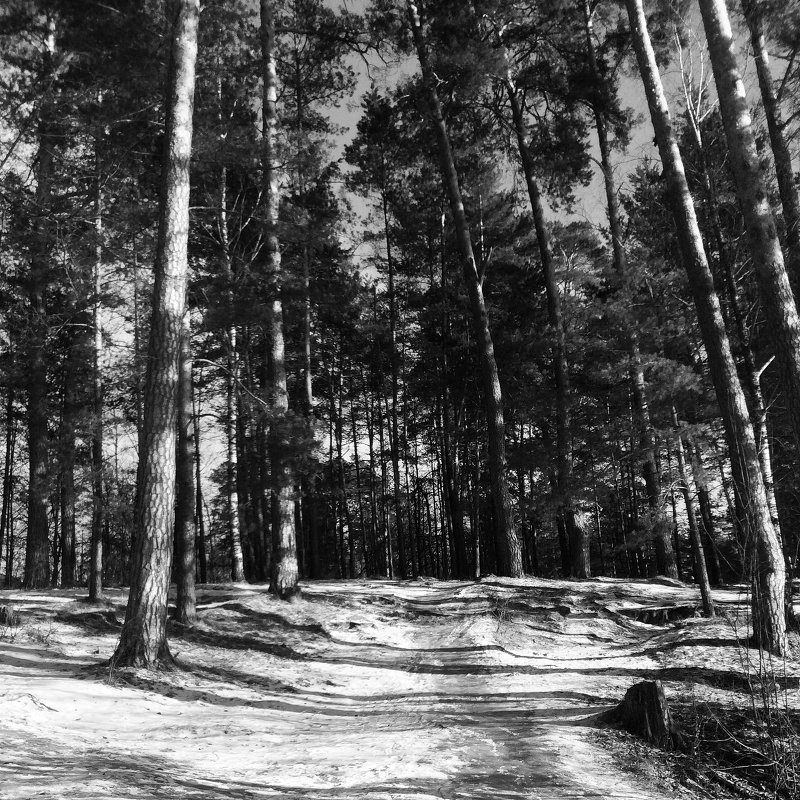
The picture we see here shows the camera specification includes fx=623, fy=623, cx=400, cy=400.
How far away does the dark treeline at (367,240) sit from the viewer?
26.3 feet

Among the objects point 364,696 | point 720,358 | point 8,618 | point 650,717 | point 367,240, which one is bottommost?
point 364,696

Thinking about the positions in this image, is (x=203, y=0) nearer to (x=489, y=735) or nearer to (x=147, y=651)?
(x=147, y=651)

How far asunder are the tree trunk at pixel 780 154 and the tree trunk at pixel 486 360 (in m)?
6.11

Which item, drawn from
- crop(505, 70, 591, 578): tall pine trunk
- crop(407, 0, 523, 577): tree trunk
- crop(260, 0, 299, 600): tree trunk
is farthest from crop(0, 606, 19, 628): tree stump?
crop(505, 70, 591, 578): tall pine trunk

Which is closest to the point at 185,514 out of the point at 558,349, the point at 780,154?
the point at 558,349

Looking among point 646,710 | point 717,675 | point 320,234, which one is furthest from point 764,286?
point 320,234

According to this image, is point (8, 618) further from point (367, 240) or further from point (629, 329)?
point (367, 240)

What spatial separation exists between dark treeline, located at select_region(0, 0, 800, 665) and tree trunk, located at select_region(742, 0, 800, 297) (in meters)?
0.07

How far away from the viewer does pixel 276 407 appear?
10.9 meters

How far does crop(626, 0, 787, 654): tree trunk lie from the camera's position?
24.2 ft

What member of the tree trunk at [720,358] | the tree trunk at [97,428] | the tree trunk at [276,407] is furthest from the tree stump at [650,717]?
the tree trunk at [97,428]

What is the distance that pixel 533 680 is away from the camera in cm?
706

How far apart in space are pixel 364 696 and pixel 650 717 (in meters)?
3.27

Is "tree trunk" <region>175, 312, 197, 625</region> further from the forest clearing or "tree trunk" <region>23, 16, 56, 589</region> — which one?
"tree trunk" <region>23, 16, 56, 589</region>
